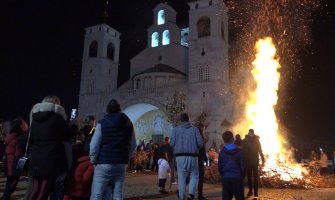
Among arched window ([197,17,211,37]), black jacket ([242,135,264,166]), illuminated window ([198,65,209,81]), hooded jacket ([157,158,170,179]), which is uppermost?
arched window ([197,17,211,37])

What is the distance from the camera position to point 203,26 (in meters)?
38.0

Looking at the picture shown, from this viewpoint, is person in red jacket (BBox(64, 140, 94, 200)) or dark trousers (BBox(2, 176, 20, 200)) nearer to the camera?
person in red jacket (BBox(64, 140, 94, 200))

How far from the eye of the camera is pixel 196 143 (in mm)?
6449

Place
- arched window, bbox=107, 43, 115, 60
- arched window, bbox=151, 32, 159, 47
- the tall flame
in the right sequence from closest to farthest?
the tall flame → arched window, bbox=151, 32, 159, 47 → arched window, bbox=107, 43, 115, 60

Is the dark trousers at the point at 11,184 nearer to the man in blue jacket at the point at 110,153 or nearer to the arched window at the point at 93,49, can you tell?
the man in blue jacket at the point at 110,153

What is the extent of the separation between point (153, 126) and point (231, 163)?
116 feet

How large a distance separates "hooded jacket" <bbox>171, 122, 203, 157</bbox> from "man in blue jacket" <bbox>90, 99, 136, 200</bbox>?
6.60ft

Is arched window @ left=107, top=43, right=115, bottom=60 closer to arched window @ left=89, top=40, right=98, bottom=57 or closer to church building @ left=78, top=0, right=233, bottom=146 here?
church building @ left=78, top=0, right=233, bottom=146

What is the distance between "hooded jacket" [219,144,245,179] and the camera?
5625 mm

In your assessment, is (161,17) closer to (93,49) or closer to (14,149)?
(93,49)

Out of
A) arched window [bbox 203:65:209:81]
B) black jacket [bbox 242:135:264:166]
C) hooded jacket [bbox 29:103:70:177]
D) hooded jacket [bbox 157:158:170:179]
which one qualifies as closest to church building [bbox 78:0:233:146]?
arched window [bbox 203:65:209:81]

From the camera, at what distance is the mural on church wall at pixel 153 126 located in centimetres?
3944

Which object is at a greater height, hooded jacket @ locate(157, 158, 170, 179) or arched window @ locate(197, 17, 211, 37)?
arched window @ locate(197, 17, 211, 37)

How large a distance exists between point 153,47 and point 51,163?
42.7 m
